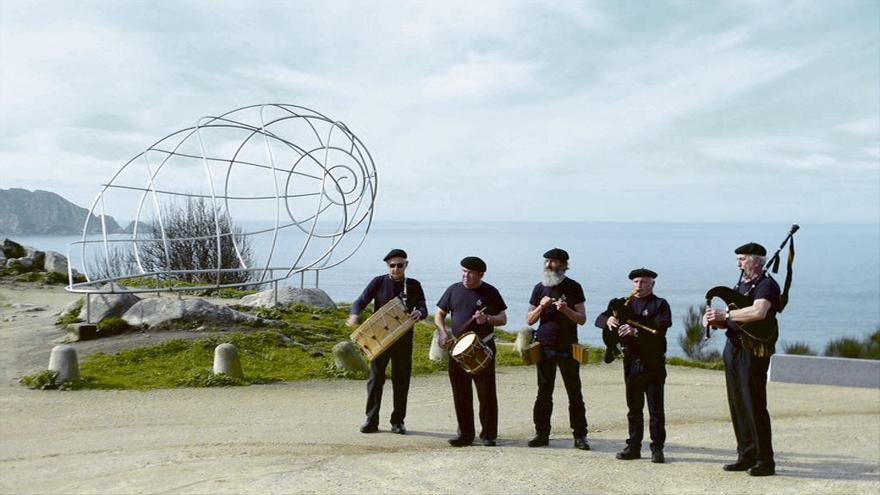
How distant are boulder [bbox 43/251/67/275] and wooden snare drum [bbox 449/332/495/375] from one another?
27.2 m

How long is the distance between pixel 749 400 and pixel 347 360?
26.5ft

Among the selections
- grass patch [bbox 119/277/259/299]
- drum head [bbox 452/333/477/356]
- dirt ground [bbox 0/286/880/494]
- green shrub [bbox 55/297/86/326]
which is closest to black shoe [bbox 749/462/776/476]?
dirt ground [bbox 0/286/880/494]

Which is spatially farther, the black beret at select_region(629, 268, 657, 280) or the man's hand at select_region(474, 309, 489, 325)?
the man's hand at select_region(474, 309, 489, 325)

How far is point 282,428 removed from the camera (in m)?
12.2

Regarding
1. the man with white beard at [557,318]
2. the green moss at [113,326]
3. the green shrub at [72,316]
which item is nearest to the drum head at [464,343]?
the man with white beard at [557,318]

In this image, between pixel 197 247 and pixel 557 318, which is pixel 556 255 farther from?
pixel 197 247

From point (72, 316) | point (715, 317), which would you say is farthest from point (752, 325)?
point (72, 316)

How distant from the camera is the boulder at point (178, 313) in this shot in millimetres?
18656

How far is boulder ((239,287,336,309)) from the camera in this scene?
22.1m

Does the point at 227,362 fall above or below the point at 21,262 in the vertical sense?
below

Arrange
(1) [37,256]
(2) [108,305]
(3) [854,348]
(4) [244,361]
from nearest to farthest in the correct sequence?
(4) [244,361] → (2) [108,305] → (3) [854,348] → (1) [37,256]

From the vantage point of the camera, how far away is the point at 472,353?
10805mm

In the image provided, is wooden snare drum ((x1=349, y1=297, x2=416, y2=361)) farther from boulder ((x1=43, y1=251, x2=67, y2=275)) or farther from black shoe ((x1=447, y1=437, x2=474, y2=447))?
boulder ((x1=43, y1=251, x2=67, y2=275))

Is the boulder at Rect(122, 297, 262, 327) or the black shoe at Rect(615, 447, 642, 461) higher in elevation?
the boulder at Rect(122, 297, 262, 327)
